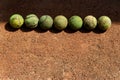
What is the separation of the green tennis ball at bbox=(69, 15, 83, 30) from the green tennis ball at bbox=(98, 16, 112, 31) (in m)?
0.53

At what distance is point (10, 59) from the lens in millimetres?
6371

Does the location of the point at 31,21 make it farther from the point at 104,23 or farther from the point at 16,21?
the point at 104,23

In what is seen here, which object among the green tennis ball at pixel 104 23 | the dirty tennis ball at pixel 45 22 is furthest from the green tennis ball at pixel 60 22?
the green tennis ball at pixel 104 23

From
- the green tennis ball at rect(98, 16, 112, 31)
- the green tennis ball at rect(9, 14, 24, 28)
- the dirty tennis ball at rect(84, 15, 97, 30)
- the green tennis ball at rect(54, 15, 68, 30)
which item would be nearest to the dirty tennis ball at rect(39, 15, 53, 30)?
the green tennis ball at rect(54, 15, 68, 30)

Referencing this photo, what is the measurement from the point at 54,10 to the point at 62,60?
1.97 meters

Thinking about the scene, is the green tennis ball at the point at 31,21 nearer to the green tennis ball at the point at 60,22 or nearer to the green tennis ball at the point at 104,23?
the green tennis ball at the point at 60,22

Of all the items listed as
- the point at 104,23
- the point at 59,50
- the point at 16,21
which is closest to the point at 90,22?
the point at 104,23

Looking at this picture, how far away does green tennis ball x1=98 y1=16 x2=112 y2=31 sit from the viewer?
22.8 feet

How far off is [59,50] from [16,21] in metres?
1.50

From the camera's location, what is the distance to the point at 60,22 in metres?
6.91

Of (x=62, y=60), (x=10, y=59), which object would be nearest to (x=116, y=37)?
(x=62, y=60)

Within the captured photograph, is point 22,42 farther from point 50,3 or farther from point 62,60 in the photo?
point 50,3

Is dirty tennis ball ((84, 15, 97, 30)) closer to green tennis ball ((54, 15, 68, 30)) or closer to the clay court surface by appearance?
the clay court surface

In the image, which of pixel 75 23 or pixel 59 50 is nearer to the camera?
pixel 59 50
